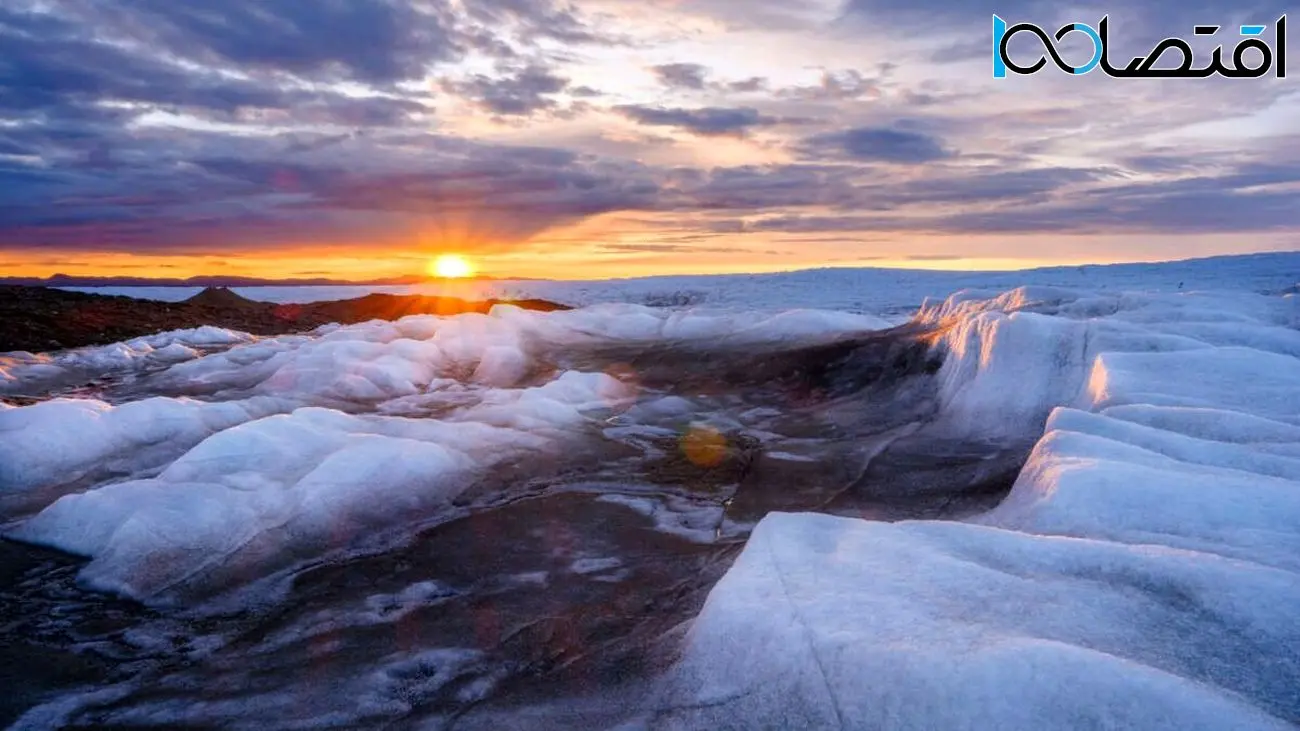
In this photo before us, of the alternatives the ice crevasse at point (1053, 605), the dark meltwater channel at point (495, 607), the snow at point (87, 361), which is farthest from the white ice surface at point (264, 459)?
the snow at point (87, 361)

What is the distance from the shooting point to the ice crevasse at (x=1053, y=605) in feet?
9.78

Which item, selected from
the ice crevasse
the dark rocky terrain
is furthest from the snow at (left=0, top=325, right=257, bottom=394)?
the ice crevasse

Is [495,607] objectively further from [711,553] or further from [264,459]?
[264,459]

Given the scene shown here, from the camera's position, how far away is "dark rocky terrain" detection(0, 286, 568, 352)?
24.9 metres

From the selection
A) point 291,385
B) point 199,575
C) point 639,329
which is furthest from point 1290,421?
point 639,329

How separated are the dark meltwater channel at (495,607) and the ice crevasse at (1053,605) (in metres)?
0.73

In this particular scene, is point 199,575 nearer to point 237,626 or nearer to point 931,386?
point 237,626

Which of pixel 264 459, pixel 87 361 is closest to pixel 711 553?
pixel 264 459

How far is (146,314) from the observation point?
31.7 meters

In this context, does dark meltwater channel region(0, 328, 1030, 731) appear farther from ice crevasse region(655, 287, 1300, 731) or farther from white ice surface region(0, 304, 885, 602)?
ice crevasse region(655, 287, 1300, 731)

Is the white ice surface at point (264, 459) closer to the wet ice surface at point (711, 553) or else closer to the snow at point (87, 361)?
the wet ice surface at point (711, 553)

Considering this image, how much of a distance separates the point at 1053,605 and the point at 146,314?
3597 centimetres

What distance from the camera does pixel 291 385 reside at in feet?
47.5

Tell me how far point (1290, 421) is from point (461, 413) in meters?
9.75
